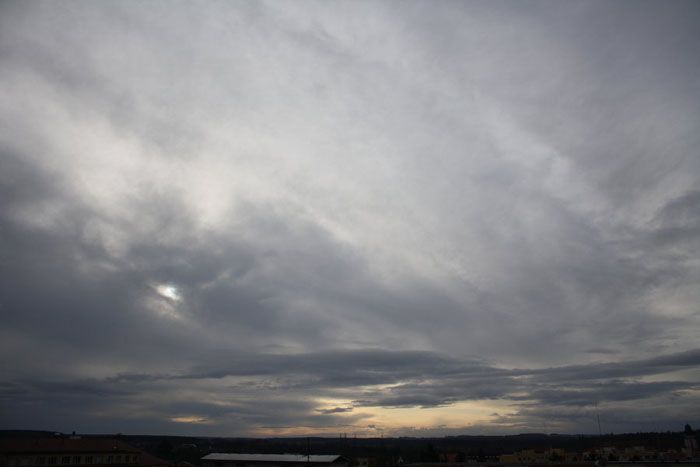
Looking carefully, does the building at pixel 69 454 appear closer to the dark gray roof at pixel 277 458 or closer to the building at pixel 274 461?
the building at pixel 274 461

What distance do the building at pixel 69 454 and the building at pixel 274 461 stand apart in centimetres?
2038

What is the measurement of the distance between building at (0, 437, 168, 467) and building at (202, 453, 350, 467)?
20376 mm

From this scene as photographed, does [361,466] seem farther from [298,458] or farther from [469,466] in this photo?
[469,466]

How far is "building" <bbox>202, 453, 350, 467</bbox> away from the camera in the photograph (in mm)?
106406

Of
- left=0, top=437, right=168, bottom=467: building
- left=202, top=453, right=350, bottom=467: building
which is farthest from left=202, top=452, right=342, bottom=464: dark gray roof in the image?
left=0, top=437, right=168, bottom=467: building

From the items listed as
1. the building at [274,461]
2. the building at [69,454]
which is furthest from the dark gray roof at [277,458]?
the building at [69,454]

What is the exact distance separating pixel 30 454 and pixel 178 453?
342 ft

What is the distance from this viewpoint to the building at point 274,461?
10641 cm

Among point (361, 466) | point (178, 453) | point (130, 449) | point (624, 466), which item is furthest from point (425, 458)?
point (178, 453)

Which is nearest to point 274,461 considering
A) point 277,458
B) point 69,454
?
point 277,458

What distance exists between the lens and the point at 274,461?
367ft

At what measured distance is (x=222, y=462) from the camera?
117m

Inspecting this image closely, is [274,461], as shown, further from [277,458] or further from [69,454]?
[69,454]

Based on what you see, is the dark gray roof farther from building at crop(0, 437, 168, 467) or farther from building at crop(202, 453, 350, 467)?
building at crop(0, 437, 168, 467)
